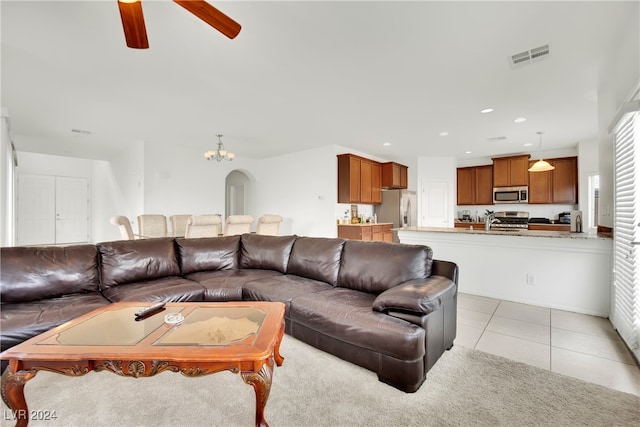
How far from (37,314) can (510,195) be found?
8.43 meters

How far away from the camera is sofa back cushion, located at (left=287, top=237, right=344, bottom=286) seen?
2.91 meters

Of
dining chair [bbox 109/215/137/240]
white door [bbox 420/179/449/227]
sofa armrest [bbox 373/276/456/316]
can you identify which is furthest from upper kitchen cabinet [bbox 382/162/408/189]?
dining chair [bbox 109/215/137/240]

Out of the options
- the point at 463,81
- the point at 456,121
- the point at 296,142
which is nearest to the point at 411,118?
the point at 456,121

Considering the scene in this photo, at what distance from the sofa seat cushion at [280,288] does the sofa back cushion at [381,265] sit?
266 mm

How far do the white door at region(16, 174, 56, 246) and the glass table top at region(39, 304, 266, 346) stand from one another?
27.5 feet

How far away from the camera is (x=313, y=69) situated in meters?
3.00

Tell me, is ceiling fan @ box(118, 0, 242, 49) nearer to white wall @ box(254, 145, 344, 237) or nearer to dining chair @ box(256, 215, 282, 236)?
dining chair @ box(256, 215, 282, 236)

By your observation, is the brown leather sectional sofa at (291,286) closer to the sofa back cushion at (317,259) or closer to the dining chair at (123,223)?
the sofa back cushion at (317,259)

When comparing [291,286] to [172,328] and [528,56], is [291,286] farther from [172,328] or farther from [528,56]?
[528,56]

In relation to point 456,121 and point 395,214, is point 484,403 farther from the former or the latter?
point 395,214

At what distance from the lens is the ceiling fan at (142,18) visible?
1.61 meters

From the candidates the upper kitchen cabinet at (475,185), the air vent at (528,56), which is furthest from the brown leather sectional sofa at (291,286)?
the upper kitchen cabinet at (475,185)

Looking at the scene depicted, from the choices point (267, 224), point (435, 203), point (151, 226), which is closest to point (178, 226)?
point (151, 226)

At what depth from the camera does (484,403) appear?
1676 millimetres
